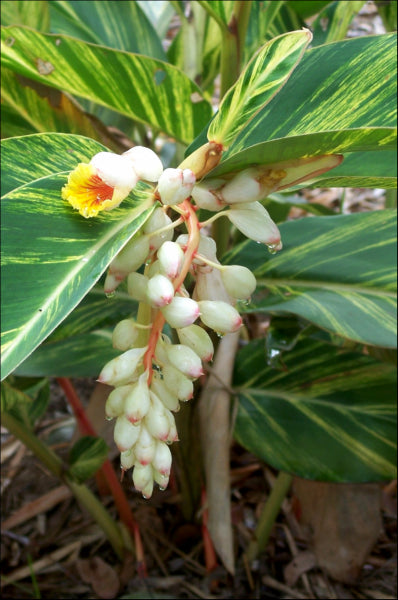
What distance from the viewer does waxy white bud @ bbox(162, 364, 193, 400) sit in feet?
1.26

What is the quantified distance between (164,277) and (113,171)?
67 millimetres

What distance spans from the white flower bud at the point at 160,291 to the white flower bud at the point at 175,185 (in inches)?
2.0

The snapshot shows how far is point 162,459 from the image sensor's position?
1.29ft

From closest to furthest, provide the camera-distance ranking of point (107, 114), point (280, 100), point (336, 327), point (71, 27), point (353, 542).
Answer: point (280, 100), point (336, 327), point (353, 542), point (71, 27), point (107, 114)

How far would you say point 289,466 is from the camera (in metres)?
0.89

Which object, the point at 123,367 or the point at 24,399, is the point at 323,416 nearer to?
the point at 24,399

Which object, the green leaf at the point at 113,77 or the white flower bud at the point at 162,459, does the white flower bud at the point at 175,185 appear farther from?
the green leaf at the point at 113,77

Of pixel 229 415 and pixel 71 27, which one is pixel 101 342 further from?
pixel 71 27

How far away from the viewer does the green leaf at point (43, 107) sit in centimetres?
80

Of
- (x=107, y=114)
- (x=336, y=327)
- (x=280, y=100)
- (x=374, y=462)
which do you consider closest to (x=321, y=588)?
(x=374, y=462)

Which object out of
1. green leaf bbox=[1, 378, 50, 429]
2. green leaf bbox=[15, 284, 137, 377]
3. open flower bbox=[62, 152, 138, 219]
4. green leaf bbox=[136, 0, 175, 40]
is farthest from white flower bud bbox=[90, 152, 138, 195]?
green leaf bbox=[136, 0, 175, 40]

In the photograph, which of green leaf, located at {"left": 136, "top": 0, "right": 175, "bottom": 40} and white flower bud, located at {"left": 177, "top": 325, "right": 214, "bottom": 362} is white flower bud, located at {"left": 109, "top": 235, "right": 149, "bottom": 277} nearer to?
white flower bud, located at {"left": 177, "top": 325, "right": 214, "bottom": 362}

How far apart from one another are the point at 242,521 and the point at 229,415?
31cm

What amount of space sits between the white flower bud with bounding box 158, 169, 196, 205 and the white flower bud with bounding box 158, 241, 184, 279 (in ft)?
0.10
